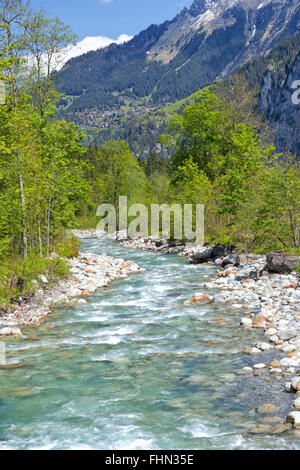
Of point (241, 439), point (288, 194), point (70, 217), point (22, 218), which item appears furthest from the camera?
point (70, 217)

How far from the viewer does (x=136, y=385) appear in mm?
7516

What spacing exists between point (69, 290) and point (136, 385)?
8738 millimetres

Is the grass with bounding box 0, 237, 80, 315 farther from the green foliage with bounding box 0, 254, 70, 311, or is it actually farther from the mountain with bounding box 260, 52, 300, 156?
the mountain with bounding box 260, 52, 300, 156

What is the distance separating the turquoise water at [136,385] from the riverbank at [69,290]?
0.65m

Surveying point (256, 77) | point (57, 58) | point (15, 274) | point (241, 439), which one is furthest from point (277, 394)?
point (256, 77)

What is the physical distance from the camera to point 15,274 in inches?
505

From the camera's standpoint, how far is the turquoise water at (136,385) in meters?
5.74

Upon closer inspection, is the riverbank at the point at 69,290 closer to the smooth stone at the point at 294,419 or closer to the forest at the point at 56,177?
the forest at the point at 56,177

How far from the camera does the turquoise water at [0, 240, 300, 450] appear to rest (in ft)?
18.8

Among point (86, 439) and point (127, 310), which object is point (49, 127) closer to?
point (127, 310)

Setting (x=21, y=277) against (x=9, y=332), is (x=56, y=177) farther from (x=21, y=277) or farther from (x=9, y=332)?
(x=9, y=332)

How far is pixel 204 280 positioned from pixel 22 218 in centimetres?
793

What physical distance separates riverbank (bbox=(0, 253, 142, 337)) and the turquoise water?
645mm

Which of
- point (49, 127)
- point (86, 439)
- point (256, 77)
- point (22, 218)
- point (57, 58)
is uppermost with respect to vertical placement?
point (256, 77)
